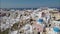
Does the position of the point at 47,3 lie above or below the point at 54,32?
above

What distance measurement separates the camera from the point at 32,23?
1147mm

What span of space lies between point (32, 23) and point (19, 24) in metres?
0.14

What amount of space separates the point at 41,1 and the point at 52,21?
0.24 meters

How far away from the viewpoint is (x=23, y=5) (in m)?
1.18

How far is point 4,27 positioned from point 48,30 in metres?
0.46

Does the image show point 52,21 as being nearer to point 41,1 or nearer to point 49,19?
point 49,19

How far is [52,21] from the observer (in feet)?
3.71

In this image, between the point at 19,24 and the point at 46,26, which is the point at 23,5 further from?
the point at 46,26

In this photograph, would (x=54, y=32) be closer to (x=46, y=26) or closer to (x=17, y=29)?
(x=46, y=26)

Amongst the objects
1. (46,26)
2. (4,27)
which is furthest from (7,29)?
(46,26)

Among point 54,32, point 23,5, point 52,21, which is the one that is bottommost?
point 54,32

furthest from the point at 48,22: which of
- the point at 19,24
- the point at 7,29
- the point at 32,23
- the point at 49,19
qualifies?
the point at 7,29

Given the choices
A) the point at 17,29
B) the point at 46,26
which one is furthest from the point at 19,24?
the point at 46,26

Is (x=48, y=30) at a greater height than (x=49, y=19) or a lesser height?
lesser
